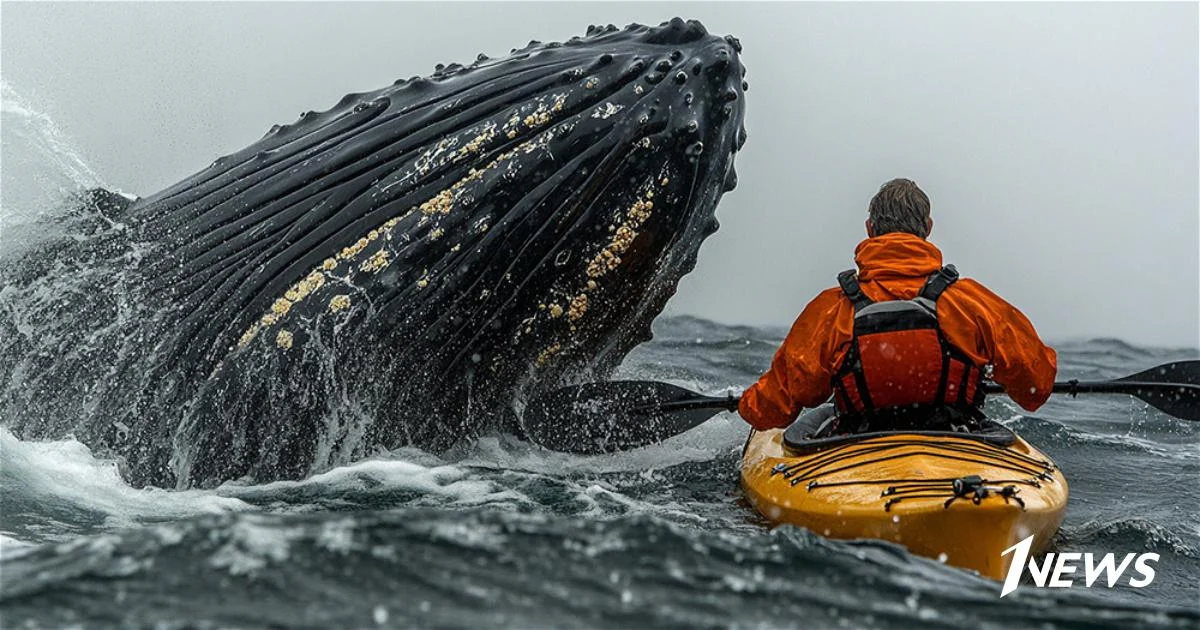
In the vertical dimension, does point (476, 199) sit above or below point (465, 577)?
above

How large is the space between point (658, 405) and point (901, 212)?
1.80 metres

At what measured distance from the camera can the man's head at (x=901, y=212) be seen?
24.5 feet

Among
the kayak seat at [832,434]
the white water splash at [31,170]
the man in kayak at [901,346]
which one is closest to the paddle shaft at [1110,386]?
the man in kayak at [901,346]

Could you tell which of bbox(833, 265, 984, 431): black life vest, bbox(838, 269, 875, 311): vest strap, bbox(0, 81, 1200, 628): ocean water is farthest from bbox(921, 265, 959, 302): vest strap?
bbox(0, 81, 1200, 628): ocean water

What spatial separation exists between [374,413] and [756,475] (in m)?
2.29

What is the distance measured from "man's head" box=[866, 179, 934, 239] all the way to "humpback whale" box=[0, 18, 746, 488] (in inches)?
60.6

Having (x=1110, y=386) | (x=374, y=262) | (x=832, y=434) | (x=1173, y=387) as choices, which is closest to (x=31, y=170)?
(x=374, y=262)

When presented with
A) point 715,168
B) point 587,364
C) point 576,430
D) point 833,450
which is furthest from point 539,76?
point 833,450

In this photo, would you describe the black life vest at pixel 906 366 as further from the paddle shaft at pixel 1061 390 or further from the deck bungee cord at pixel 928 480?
the paddle shaft at pixel 1061 390

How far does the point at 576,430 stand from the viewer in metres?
7.07

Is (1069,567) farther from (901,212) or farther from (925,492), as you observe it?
(901,212)

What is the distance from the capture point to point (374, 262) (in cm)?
591

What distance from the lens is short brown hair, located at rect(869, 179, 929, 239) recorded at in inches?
294

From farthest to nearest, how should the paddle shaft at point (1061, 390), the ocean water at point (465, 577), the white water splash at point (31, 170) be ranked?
the paddle shaft at point (1061, 390), the white water splash at point (31, 170), the ocean water at point (465, 577)
